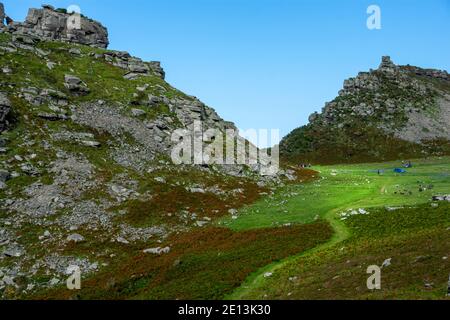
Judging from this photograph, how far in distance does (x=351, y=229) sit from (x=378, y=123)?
126m

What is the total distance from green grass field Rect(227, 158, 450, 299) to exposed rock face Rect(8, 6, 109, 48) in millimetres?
71129

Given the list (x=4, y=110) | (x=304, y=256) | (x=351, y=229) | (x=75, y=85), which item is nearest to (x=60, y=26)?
(x=75, y=85)

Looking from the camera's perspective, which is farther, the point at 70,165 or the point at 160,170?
the point at 160,170

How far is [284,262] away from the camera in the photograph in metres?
36.1

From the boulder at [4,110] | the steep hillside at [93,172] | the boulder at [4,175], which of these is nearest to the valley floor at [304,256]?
the steep hillside at [93,172]

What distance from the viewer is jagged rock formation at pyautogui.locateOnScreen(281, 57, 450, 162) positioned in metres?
142

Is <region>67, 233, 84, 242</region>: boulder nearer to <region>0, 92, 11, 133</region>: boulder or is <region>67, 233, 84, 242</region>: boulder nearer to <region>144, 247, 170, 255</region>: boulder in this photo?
<region>144, 247, 170, 255</region>: boulder

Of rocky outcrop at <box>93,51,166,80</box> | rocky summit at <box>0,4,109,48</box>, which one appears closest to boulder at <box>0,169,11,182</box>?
rocky outcrop at <box>93,51,166,80</box>

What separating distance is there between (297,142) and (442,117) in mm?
58783

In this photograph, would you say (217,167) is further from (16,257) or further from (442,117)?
(442,117)

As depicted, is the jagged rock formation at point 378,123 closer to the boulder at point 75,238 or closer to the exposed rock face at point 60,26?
the exposed rock face at point 60,26

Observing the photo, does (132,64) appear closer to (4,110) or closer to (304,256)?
(4,110)
